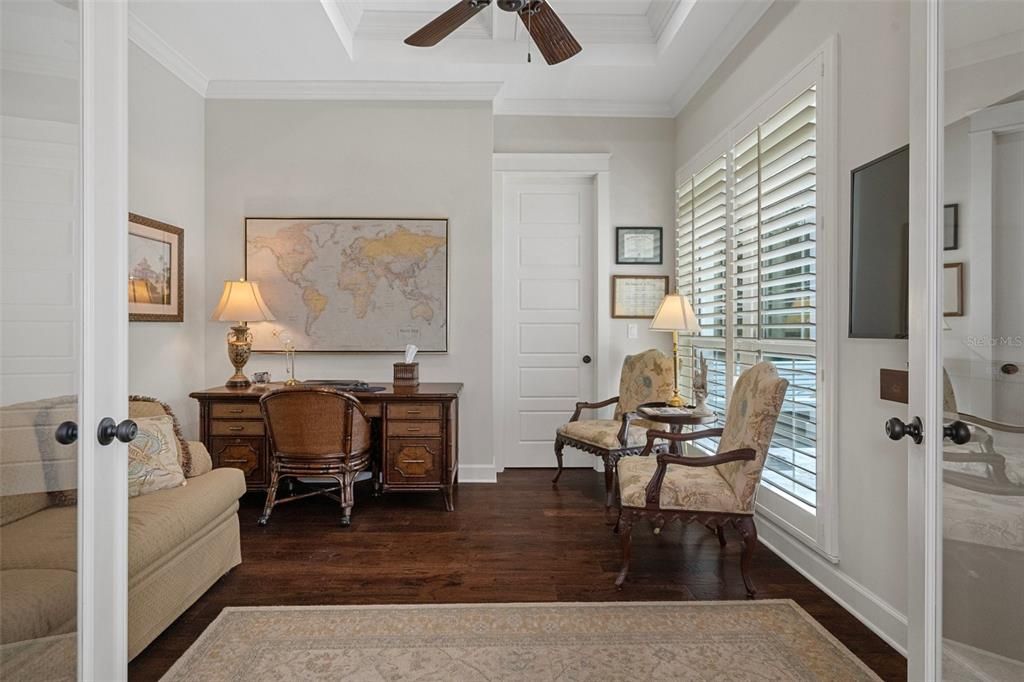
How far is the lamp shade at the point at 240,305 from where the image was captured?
3811 millimetres

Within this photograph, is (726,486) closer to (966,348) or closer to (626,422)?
(626,422)

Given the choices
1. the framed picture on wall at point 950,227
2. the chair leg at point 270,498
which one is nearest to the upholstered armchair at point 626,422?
the chair leg at point 270,498

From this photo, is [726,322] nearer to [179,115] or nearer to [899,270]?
[899,270]

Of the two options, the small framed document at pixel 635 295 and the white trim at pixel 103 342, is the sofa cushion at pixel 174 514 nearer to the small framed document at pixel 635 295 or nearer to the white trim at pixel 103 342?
the white trim at pixel 103 342

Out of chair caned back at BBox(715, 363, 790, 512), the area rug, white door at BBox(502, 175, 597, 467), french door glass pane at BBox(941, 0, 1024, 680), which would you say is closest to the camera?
french door glass pane at BBox(941, 0, 1024, 680)

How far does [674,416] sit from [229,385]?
10.0ft

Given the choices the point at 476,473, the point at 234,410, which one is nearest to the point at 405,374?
the point at 476,473

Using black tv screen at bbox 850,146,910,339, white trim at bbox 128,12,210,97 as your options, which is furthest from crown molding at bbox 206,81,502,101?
black tv screen at bbox 850,146,910,339

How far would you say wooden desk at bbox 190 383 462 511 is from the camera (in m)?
3.64

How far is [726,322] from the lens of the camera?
3545mm

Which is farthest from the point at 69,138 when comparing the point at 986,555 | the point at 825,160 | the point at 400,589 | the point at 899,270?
the point at 825,160

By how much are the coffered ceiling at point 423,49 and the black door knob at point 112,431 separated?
9.02 feet

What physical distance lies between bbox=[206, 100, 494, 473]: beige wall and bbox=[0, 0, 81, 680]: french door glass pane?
2.97m

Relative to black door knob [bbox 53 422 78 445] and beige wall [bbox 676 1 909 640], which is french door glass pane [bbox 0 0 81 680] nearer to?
black door knob [bbox 53 422 78 445]
